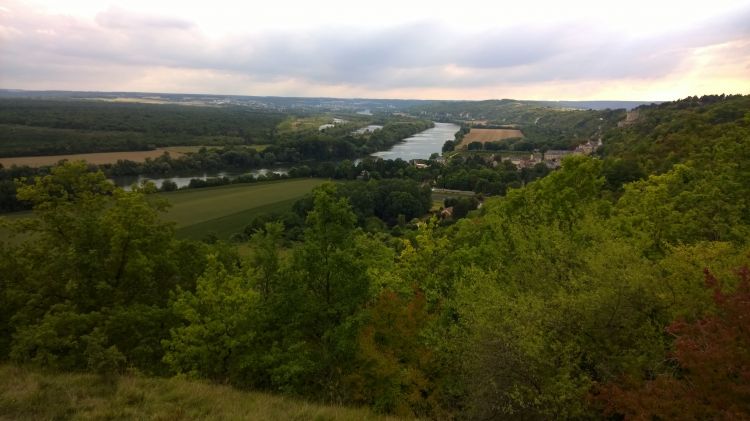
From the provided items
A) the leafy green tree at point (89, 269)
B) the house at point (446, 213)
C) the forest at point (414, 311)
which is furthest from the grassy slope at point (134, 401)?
the house at point (446, 213)

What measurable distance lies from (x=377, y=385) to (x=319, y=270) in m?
3.29

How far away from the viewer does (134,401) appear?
898 centimetres

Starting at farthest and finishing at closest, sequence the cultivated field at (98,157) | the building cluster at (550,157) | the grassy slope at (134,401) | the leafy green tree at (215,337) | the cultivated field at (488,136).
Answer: the cultivated field at (488,136) → the building cluster at (550,157) → the cultivated field at (98,157) → the leafy green tree at (215,337) → the grassy slope at (134,401)

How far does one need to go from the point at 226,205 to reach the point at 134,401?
52.9 metres

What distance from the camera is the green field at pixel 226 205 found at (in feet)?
164

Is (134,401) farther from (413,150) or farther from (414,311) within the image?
(413,150)

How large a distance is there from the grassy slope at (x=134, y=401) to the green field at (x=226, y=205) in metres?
36.2

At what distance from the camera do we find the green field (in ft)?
164

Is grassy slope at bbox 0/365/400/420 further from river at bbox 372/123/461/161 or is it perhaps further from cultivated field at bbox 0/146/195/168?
river at bbox 372/123/461/161

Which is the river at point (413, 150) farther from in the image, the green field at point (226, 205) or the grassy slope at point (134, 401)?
the grassy slope at point (134, 401)

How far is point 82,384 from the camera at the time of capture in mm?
9508

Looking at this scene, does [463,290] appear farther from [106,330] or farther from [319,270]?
[106,330]

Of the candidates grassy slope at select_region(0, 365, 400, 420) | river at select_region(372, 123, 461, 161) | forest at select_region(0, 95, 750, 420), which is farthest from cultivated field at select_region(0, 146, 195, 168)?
grassy slope at select_region(0, 365, 400, 420)

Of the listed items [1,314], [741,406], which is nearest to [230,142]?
[1,314]
